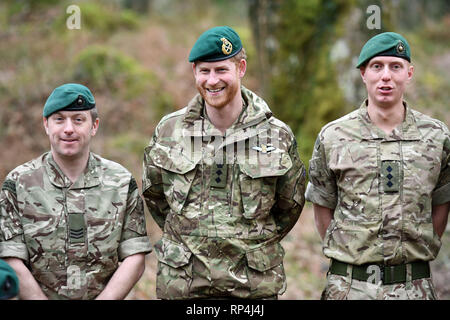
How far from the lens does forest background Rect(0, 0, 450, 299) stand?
7.36 meters

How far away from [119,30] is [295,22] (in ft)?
21.4

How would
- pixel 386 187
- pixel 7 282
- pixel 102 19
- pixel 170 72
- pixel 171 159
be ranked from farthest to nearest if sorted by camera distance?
pixel 102 19
pixel 170 72
pixel 171 159
pixel 386 187
pixel 7 282

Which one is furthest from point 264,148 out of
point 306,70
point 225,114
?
point 306,70

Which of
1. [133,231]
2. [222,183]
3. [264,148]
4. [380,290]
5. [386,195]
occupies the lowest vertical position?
[380,290]

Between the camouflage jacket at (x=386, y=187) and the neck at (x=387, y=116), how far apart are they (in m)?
0.04

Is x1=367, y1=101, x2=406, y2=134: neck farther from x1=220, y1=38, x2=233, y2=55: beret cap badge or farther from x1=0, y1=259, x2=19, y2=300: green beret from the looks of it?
x1=0, y1=259, x2=19, y2=300: green beret

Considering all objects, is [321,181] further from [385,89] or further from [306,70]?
[306,70]

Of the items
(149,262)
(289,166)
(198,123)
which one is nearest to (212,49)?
(198,123)

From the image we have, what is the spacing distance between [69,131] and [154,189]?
79 cm

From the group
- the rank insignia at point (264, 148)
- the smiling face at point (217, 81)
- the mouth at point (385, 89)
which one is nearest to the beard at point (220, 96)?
the smiling face at point (217, 81)

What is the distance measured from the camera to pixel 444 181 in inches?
156

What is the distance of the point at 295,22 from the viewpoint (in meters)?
8.05

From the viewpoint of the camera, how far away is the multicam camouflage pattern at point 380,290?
377 cm

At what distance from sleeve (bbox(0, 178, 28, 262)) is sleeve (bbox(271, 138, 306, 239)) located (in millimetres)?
1708
